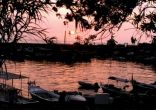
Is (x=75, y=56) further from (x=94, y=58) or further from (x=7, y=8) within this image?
(x=7, y=8)

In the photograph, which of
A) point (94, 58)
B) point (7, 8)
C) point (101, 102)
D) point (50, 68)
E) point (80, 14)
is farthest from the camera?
point (94, 58)

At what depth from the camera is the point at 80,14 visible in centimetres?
773

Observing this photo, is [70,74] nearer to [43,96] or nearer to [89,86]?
[89,86]

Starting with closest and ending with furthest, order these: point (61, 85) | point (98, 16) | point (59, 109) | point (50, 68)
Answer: point (98, 16) < point (59, 109) < point (61, 85) < point (50, 68)

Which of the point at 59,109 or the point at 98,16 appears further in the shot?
the point at 59,109

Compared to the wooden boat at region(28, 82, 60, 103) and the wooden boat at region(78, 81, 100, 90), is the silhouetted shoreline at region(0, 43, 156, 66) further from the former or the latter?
the wooden boat at region(28, 82, 60, 103)

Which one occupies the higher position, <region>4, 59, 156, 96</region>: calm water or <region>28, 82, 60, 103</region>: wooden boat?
<region>28, 82, 60, 103</region>: wooden boat

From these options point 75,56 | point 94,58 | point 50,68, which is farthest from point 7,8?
point 94,58

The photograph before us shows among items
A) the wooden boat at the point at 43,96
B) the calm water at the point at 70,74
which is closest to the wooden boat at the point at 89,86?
the calm water at the point at 70,74

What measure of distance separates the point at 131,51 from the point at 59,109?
9656 cm

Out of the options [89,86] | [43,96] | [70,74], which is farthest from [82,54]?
[43,96]

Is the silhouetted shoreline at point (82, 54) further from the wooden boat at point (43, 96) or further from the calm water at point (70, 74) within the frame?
the wooden boat at point (43, 96)

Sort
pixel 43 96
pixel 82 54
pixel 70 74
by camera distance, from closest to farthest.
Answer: pixel 43 96 < pixel 70 74 < pixel 82 54

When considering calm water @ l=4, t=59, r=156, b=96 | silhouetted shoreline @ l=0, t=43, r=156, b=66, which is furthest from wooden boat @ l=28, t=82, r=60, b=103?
silhouetted shoreline @ l=0, t=43, r=156, b=66
